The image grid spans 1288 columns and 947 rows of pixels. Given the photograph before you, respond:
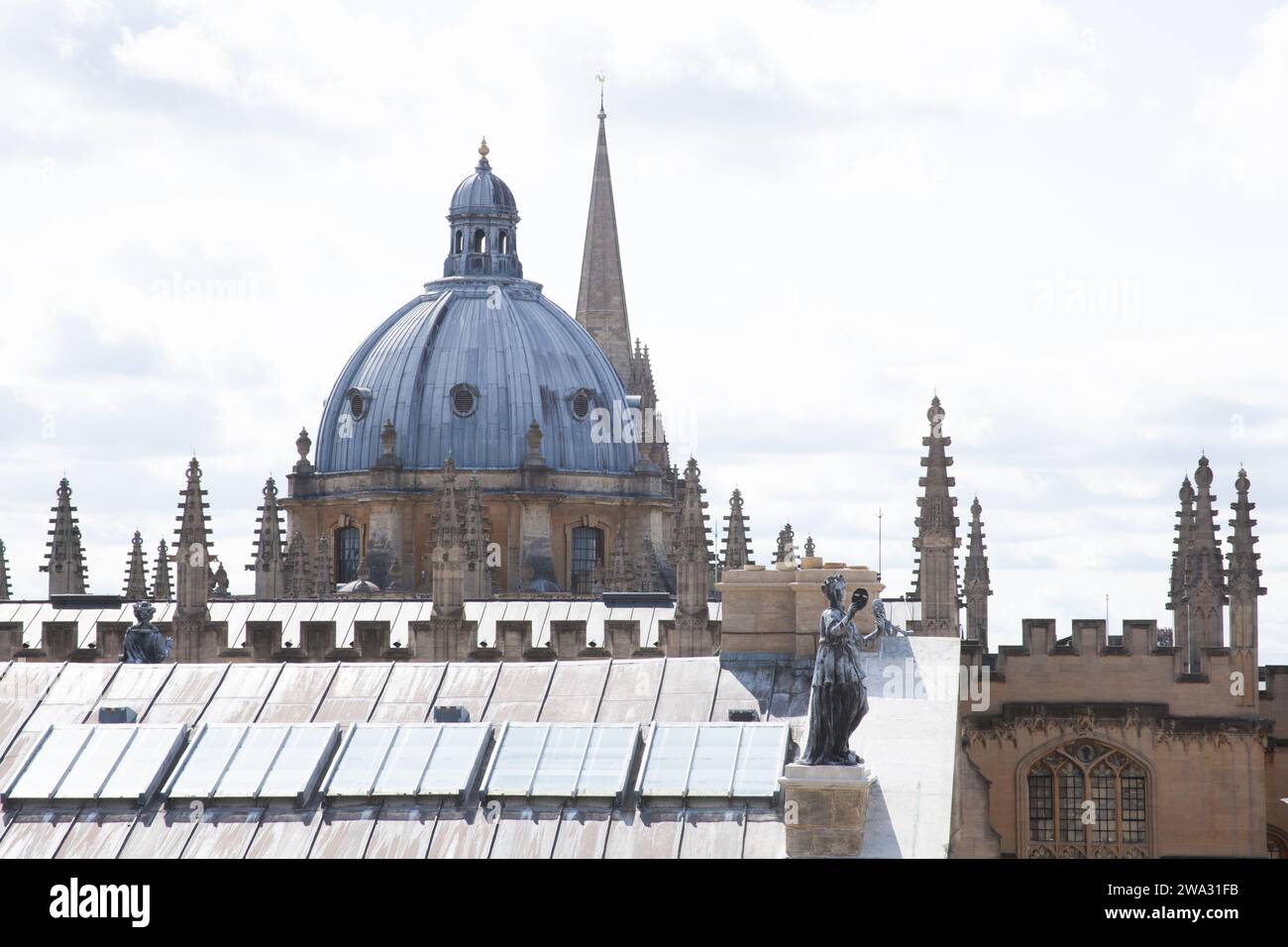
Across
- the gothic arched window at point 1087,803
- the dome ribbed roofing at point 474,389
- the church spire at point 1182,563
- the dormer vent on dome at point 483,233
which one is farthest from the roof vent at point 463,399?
the gothic arched window at point 1087,803

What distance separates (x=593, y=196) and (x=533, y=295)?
63.8 ft

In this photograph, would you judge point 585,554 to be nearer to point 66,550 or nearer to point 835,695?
point 66,550

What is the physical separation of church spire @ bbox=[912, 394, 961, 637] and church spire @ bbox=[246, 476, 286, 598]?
34.3 metres

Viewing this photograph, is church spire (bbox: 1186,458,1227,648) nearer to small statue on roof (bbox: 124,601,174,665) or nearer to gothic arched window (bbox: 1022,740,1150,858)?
gothic arched window (bbox: 1022,740,1150,858)

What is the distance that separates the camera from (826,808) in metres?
26.2

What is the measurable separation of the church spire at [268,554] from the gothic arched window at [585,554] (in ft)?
33.2

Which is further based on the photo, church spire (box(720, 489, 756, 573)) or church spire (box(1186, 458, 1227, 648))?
church spire (box(720, 489, 756, 573))

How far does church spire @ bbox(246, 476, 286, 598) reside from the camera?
3290 inches

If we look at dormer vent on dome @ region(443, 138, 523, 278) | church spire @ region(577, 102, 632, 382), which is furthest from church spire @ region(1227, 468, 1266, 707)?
church spire @ region(577, 102, 632, 382)

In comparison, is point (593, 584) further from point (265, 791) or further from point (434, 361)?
point (265, 791)

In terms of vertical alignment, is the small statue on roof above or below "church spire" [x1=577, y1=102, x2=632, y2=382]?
below

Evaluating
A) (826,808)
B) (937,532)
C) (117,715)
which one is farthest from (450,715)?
(937,532)

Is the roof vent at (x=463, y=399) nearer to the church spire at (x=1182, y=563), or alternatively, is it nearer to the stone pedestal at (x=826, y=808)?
the church spire at (x=1182, y=563)

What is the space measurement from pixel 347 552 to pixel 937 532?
37.5 metres
